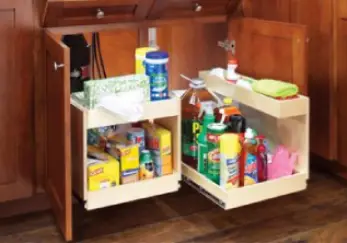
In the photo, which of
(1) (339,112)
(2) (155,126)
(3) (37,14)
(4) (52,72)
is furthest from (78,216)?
(1) (339,112)

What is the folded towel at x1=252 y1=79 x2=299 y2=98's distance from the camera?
2092mm

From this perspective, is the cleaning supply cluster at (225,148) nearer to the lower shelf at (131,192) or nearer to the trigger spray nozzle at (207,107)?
the trigger spray nozzle at (207,107)

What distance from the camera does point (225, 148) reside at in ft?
6.73

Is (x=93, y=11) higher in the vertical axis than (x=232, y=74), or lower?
higher

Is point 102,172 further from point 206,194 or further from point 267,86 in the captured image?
point 267,86

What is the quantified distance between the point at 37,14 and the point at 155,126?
2.01ft

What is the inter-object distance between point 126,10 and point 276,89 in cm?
65

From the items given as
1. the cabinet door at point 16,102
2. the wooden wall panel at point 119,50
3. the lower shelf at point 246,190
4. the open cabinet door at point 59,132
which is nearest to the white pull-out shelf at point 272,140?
the lower shelf at point 246,190

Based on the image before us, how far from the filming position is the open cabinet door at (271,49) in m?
2.20

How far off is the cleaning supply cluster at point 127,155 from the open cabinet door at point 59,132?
4.5 inches

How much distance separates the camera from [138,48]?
7.88 feet

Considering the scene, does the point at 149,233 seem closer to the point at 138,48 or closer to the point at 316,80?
the point at 138,48

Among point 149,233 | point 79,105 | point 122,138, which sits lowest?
point 149,233

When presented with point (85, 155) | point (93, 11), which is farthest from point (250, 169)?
point (93, 11)
